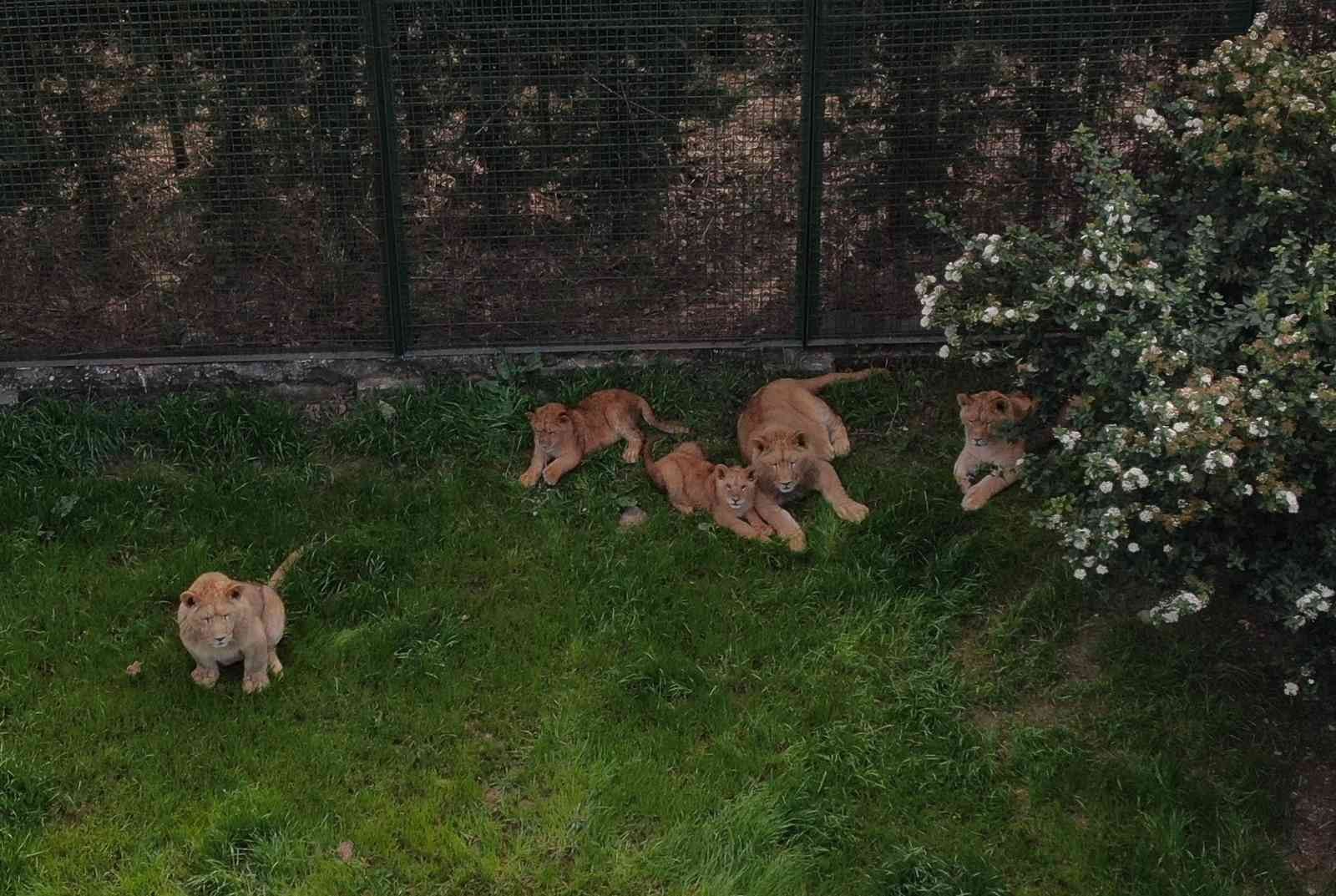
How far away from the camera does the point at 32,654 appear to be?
274 inches

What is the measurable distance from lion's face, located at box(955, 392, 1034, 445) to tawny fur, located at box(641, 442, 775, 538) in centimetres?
116

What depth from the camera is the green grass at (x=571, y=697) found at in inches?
232

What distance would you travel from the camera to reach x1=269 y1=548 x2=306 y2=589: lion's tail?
24.1 ft

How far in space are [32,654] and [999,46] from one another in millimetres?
6020

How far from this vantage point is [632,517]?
8047 millimetres

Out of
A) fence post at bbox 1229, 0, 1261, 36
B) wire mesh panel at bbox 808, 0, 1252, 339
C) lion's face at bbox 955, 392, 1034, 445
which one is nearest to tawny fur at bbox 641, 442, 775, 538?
lion's face at bbox 955, 392, 1034, 445

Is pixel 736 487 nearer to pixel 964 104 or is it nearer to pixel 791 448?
pixel 791 448

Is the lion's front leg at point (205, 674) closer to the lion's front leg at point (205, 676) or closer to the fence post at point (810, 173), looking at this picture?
the lion's front leg at point (205, 676)

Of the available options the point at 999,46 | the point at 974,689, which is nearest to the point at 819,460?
the point at 974,689

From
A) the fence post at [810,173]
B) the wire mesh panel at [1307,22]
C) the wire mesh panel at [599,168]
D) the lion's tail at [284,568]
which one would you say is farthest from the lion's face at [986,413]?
the lion's tail at [284,568]

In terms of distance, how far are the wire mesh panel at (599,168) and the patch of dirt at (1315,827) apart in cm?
409

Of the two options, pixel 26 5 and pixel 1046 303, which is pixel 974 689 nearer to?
pixel 1046 303

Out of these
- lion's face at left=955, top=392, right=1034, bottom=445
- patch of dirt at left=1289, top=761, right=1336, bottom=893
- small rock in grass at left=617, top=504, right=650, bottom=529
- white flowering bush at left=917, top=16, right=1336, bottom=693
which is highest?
white flowering bush at left=917, top=16, right=1336, bottom=693

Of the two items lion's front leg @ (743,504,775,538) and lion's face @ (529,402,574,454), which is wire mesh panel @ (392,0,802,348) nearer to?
lion's face @ (529,402,574,454)
